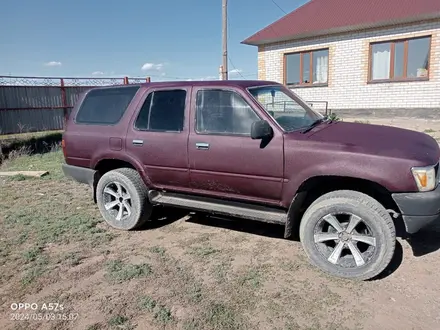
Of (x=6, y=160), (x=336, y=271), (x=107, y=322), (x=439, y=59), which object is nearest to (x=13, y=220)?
(x=107, y=322)

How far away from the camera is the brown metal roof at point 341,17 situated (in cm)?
1270

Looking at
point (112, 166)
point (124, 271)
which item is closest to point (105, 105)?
point (112, 166)

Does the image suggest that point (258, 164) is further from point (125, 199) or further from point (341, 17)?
point (341, 17)

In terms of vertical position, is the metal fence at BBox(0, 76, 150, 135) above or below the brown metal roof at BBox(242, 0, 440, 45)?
below

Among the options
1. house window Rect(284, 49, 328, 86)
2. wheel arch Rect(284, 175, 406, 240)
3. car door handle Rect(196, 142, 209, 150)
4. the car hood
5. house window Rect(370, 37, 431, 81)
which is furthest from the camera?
house window Rect(284, 49, 328, 86)

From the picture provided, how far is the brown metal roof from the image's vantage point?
41.7ft

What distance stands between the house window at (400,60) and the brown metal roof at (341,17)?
0.85 meters

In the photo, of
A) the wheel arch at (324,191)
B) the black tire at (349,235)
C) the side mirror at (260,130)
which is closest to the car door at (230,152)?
the side mirror at (260,130)

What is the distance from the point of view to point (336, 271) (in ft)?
11.0

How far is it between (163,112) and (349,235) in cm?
248

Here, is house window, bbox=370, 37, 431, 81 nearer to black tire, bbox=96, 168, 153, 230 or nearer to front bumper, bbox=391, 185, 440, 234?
front bumper, bbox=391, 185, 440, 234

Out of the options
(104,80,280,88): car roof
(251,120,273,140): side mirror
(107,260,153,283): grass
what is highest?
(104,80,280,88): car roof

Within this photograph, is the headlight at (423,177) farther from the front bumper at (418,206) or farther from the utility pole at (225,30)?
the utility pole at (225,30)

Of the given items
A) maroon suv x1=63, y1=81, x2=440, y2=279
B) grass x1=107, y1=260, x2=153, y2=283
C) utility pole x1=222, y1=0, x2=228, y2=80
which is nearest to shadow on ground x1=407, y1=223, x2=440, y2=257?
maroon suv x1=63, y1=81, x2=440, y2=279
